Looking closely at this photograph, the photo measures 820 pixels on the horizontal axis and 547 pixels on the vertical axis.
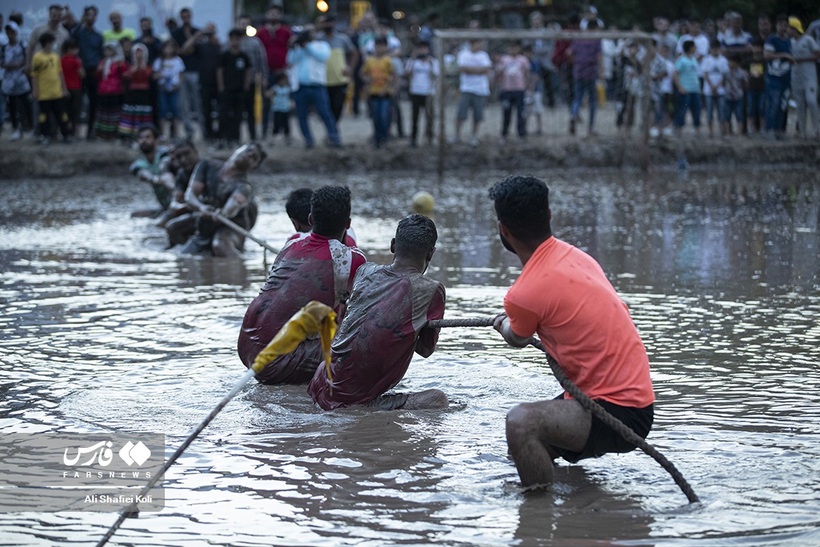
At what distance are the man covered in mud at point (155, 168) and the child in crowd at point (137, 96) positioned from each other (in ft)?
15.1

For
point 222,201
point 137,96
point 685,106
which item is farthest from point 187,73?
point 685,106

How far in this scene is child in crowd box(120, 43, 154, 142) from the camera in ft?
58.9

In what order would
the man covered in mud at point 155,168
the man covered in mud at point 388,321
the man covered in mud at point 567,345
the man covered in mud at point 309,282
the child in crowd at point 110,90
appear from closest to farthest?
the man covered in mud at point 567,345 < the man covered in mud at point 388,321 < the man covered in mud at point 309,282 < the man covered in mud at point 155,168 < the child in crowd at point 110,90

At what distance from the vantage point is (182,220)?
11789 mm

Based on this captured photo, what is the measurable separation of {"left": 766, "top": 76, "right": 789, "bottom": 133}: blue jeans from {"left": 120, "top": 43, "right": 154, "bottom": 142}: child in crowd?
A: 10077 millimetres

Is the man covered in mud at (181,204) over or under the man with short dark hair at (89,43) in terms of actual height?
under

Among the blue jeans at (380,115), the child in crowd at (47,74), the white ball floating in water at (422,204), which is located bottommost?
the white ball floating in water at (422,204)

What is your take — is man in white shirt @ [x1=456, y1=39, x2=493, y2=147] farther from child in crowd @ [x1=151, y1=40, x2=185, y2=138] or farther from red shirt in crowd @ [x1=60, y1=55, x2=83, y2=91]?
red shirt in crowd @ [x1=60, y1=55, x2=83, y2=91]

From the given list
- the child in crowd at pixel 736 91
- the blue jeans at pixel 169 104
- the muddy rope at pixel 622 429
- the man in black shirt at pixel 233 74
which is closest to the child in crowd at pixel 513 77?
the child in crowd at pixel 736 91

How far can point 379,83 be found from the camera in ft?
62.1

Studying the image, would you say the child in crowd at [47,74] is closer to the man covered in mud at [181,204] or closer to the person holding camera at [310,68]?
the person holding camera at [310,68]

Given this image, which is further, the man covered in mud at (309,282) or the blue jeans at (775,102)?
the blue jeans at (775,102)

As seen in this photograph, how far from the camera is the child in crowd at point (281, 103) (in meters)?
19.0

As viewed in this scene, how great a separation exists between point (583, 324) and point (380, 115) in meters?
14.9
